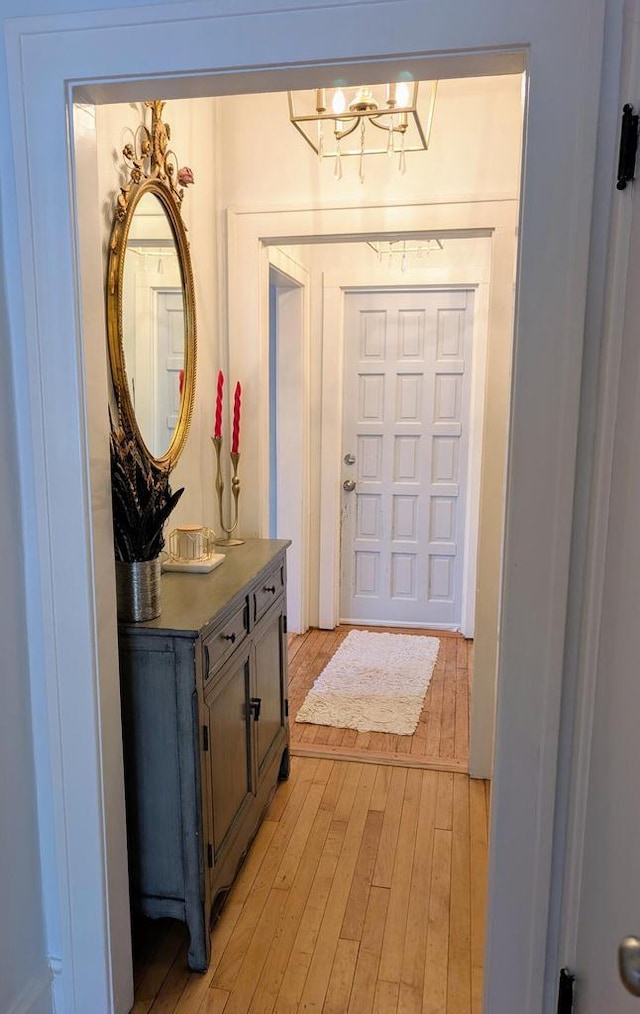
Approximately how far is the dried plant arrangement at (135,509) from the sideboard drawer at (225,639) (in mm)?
267

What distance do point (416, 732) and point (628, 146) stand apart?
2587 mm

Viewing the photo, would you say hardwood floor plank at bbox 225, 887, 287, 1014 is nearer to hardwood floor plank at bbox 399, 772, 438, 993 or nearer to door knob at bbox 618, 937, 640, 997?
hardwood floor plank at bbox 399, 772, 438, 993

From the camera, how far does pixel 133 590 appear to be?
5.72 ft

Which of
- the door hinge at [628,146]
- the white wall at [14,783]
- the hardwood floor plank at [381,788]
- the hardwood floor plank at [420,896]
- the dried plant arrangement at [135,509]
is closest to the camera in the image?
the door hinge at [628,146]

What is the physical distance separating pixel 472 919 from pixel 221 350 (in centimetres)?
217

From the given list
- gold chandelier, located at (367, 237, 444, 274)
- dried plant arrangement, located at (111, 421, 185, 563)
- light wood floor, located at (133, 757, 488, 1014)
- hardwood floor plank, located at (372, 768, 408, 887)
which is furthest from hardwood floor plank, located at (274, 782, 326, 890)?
gold chandelier, located at (367, 237, 444, 274)

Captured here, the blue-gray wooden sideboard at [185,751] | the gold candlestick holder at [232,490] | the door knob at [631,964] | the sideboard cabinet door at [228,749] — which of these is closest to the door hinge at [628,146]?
the door knob at [631,964]

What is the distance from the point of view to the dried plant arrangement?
1710 millimetres

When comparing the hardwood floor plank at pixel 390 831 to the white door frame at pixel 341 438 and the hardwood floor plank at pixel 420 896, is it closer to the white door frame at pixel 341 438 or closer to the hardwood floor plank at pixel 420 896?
the hardwood floor plank at pixel 420 896

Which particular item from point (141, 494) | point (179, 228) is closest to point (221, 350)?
point (179, 228)

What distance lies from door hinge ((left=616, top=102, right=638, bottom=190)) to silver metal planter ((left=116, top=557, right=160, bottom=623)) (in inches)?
51.3

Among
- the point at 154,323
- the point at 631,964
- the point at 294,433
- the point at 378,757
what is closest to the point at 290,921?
the point at 378,757

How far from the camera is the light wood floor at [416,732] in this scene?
9.62ft

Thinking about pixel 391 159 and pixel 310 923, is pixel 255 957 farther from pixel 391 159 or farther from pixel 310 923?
pixel 391 159
